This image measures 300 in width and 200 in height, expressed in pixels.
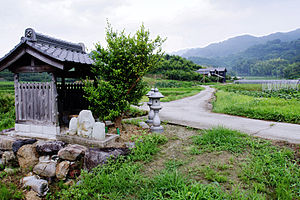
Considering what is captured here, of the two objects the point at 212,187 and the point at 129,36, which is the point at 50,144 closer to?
the point at 129,36

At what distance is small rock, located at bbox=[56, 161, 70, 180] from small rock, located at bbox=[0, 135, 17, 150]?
74.6 inches

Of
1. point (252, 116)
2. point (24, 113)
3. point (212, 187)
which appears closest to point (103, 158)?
point (212, 187)

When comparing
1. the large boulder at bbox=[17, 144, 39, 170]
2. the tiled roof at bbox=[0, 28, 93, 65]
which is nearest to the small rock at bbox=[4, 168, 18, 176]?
the large boulder at bbox=[17, 144, 39, 170]

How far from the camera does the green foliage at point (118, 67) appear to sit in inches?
187

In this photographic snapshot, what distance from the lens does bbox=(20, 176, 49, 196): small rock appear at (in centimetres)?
357

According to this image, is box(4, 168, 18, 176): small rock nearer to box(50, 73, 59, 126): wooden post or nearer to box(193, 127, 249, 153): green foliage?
box(50, 73, 59, 126): wooden post

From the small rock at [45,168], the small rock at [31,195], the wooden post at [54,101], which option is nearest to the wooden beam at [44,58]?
the wooden post at [54,101]

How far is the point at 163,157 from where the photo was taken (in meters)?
3.92

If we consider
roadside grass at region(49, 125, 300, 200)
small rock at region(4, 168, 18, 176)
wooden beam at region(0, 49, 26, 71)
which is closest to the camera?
roadside grass at region(49, 125, 300, 200)

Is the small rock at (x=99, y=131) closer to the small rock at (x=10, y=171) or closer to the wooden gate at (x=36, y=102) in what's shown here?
the wooden gate at (x=36, y=102)

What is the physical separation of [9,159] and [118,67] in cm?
373

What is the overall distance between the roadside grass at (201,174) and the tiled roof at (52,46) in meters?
2.73

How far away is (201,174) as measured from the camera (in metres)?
3.16

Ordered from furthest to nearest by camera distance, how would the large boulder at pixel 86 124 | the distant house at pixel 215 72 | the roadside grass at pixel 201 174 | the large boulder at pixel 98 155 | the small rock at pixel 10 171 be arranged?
the distant house at pixel 215 72, the small rock at pixel 10 171, the large boulder at pixel 86 124, the large boulder at pixel 98 155, the roadside grass at pixel 201 174
